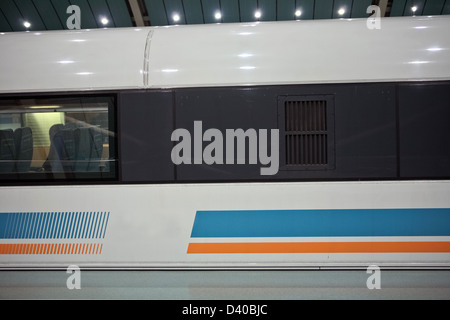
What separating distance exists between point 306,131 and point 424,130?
3.26 ft

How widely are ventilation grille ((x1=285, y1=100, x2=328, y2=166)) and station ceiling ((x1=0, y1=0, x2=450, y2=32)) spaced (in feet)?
A: 29.4

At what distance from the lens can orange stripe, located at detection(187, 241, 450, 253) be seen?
121 inches

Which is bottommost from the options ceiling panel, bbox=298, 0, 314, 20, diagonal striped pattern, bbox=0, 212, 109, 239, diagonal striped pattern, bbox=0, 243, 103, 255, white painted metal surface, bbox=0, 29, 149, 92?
diagonal striped pattern, bbox=0, 243, 103, 255

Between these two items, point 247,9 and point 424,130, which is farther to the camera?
point 247,9

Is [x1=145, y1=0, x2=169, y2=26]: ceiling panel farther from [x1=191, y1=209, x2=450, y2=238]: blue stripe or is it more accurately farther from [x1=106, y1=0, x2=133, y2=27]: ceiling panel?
[x1=191, y1=209, x2=450, y2=238]: blue stripe

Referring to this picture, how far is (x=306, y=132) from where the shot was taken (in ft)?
10.5

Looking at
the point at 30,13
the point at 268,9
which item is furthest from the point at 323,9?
the point at 30,13

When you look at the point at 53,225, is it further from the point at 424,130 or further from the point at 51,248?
the point at 424,130

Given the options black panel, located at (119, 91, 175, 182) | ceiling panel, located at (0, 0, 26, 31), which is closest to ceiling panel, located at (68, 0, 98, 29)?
ceiling panel, located at (0, 0, 26, 31)

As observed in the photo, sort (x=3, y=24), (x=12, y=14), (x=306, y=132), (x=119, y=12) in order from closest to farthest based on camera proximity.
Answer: (x=306, y=132), (x=119, y=12), (x=12, y=14), (x=3, y=24)

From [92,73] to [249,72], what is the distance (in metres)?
1.40
